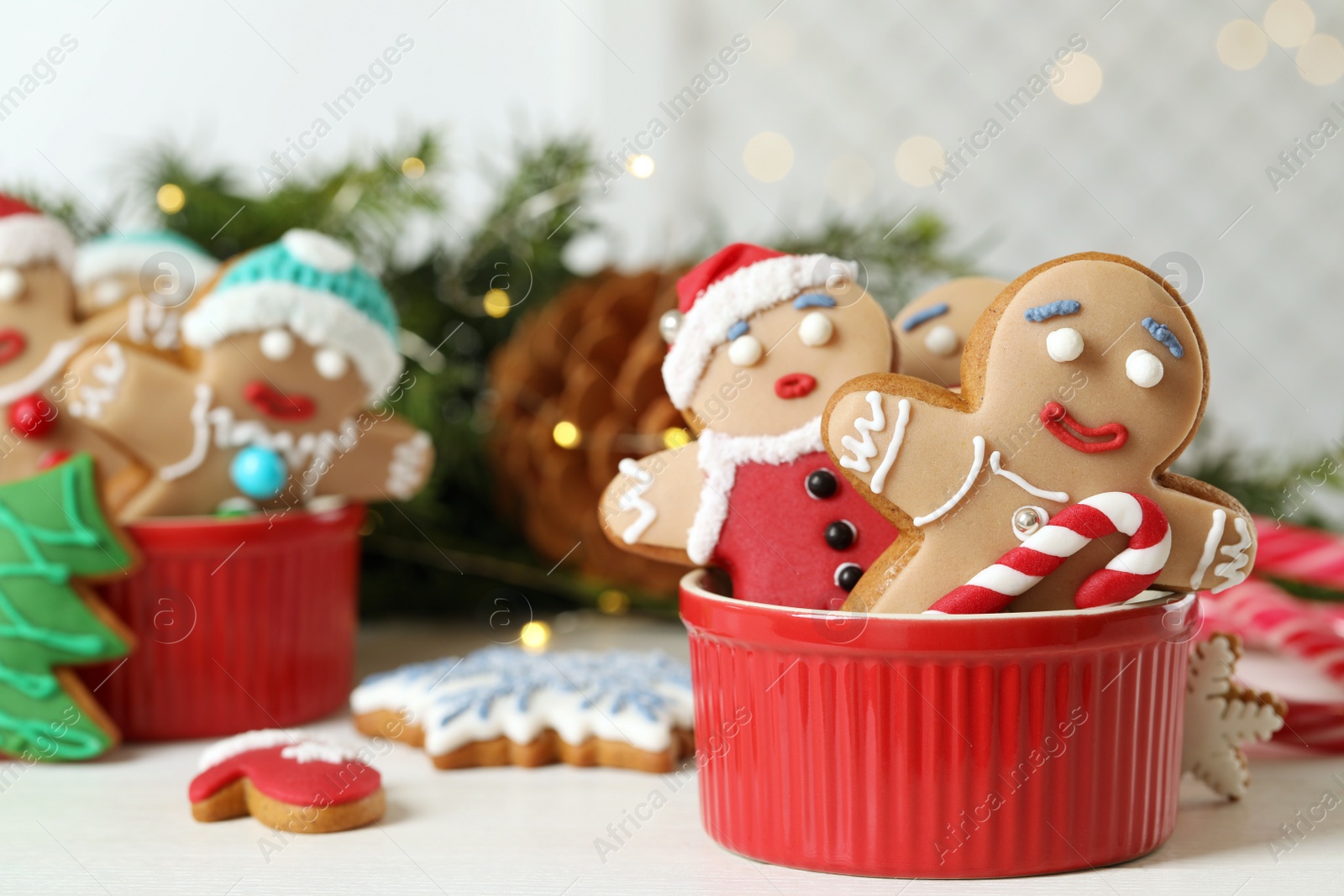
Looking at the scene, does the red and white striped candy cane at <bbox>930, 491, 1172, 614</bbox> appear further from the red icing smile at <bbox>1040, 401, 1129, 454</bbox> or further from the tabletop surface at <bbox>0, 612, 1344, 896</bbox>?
the tabletop surface at <bbox>0, 612, 1344, 896</bbox>

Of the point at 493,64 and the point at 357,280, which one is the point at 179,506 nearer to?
the point at 357,280

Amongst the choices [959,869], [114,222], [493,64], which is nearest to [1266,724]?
[959,869]

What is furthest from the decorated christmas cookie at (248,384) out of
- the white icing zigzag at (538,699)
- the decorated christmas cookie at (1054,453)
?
the decorated christmas cookie at (1054,453)

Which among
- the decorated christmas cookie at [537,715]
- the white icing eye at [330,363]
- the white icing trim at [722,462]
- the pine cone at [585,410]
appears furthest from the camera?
the pine cone at [585,410]

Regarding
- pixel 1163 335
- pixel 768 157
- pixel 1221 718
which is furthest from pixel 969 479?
pixel 768 157

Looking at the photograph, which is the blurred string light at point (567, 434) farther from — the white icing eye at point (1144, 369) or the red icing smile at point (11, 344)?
the white icing eye at point (1144, 369)
